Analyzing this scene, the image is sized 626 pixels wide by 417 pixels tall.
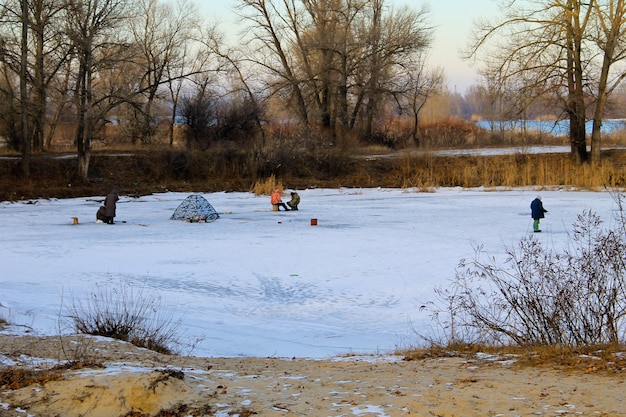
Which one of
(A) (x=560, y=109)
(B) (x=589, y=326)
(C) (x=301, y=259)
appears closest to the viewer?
(B) (x=589, y=326)

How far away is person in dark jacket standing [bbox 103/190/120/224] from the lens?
70.4 feet

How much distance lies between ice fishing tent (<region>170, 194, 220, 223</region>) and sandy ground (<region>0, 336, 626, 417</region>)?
16.2 metres

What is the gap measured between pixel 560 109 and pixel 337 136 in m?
14.5

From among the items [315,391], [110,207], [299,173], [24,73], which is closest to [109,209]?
[110,207]

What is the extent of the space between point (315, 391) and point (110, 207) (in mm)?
17244

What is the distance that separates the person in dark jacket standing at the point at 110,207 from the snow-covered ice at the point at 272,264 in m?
0.57

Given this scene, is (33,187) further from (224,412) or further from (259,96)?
(224,412)

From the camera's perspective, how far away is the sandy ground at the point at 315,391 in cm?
496

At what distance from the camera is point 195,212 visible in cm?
2305

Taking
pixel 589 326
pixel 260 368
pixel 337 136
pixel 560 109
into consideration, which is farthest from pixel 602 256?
pixel 337 136

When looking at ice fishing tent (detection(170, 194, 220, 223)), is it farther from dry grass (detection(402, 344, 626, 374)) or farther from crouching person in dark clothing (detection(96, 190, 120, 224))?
dry grass (detection(402, 344, 626, 374))

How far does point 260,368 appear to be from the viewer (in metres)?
6.98

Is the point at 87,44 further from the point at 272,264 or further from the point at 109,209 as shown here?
the point at 272,264

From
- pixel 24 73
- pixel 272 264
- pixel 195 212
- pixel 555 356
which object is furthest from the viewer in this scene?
pixel 24 73
